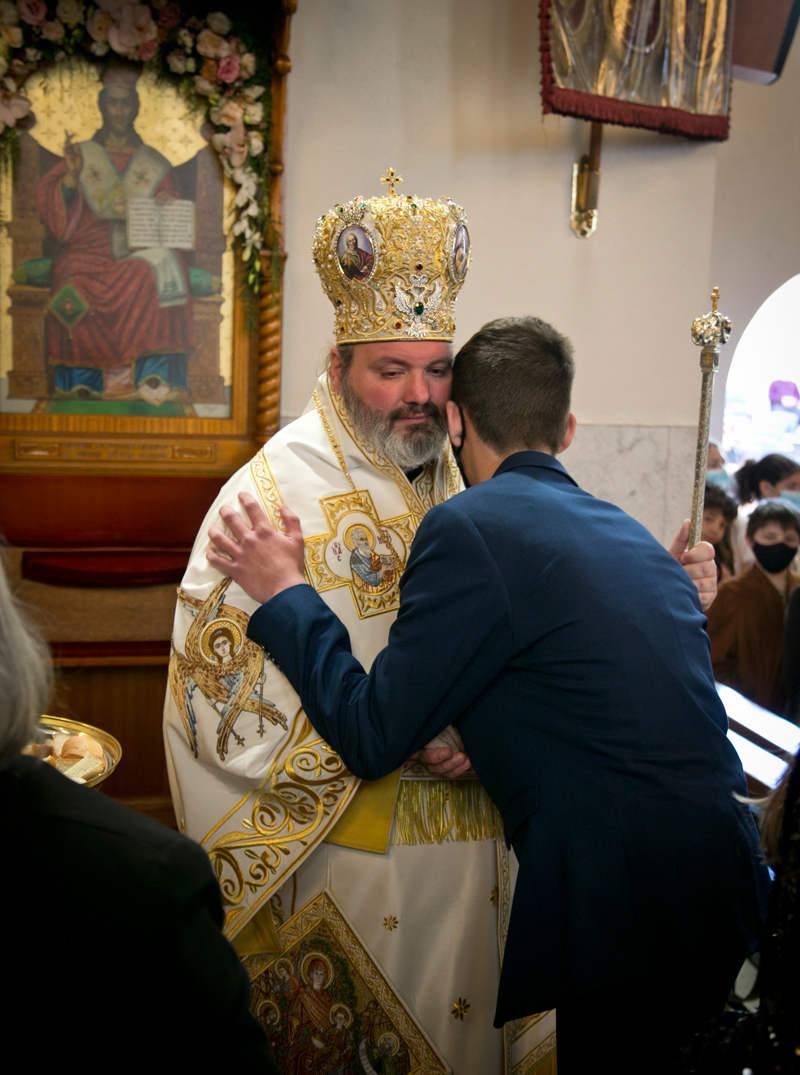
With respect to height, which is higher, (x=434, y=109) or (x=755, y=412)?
(x=434, y=109)

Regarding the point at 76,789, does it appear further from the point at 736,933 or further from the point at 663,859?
the point at 736,933

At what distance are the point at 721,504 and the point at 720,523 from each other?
0.31 ft

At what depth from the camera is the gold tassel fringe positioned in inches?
80.9

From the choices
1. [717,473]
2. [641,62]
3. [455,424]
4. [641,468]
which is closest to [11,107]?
[641,62]

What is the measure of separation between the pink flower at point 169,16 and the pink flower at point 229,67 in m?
0.23

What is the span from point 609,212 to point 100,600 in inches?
115

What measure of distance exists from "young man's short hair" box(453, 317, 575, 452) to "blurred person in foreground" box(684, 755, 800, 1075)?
0.87 metres

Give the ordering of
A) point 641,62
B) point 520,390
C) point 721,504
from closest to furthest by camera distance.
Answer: point 520,390 < point 641,62 < point 721,504

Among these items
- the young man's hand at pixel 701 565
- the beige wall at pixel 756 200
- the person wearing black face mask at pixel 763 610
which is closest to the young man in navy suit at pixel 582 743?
the young man's hand at pixel 701 565

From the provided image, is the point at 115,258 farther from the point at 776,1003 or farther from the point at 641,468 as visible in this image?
the point at 776,1003

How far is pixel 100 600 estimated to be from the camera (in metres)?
3.79

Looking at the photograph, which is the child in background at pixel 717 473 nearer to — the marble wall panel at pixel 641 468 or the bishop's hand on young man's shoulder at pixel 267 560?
the marble wall panel at pixel 641 468

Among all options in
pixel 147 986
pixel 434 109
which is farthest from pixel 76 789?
pixel 434 109

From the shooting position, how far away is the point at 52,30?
3.60m
